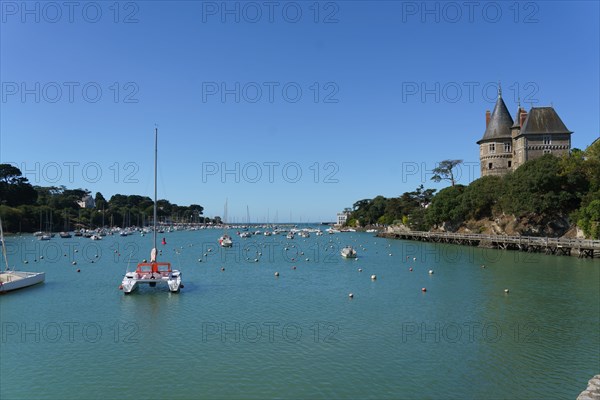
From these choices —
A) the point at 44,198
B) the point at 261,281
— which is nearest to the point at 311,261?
the point at 261,281

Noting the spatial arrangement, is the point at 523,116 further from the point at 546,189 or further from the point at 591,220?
the point at 591,220

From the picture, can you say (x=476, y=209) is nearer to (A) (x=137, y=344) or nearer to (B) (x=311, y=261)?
(B) (x=311, y=261)

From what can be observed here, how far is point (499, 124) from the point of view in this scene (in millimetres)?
89625

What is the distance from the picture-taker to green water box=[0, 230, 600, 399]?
1503 centimetres

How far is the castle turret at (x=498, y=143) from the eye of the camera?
88188 mm

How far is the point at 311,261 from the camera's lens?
56688 millimetres

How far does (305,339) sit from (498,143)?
3210 inches

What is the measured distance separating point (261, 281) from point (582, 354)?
26103 millimetres

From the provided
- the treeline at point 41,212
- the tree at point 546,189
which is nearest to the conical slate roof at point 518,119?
the tree at point 546,189

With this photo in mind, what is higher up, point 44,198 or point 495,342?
point 44,198

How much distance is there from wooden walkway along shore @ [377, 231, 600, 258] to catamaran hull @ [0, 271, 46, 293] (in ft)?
187

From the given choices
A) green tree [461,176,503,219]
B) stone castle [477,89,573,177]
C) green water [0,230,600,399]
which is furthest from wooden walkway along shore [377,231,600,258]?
stone castle [477,89,573,177]

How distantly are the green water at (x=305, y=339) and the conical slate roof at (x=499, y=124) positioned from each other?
5709 cm

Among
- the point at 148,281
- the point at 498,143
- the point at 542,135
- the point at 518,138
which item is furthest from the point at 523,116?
the point at 148,281
